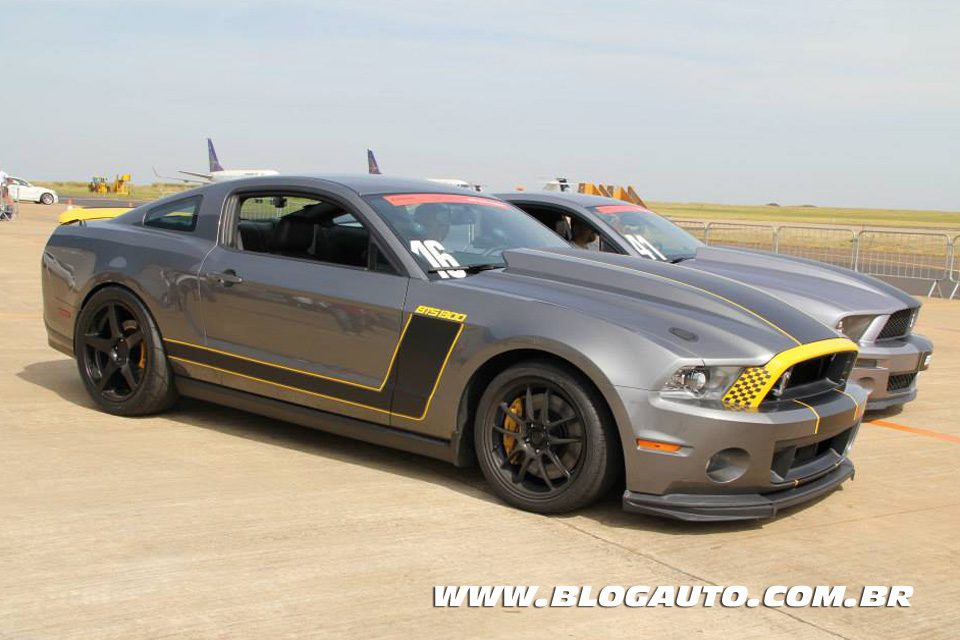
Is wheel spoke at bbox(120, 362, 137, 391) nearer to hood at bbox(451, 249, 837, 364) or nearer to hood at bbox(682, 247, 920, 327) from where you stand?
hood at bbox(451, 249, 837, 364)

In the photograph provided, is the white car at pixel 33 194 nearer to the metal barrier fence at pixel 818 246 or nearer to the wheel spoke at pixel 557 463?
the metal barrier fence at pixel 818 246

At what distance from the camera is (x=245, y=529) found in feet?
14.5

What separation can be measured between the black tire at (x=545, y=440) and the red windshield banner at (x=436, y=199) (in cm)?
133

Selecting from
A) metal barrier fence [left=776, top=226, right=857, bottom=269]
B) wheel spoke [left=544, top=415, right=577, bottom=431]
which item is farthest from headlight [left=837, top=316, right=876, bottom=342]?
metal barrier fence [left=776, top=226, right=857, bottom=269]

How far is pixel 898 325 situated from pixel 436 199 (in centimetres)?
366

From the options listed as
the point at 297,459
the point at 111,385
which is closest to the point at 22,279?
the point at 111,385

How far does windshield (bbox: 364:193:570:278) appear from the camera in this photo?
5.43m

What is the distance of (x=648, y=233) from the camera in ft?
28.8

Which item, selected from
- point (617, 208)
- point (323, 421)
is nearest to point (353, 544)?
point (323, 421)

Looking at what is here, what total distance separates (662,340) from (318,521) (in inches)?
64.9

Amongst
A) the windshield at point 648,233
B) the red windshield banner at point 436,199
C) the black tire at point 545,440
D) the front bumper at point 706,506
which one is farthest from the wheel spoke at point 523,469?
the windshield at point 648,233

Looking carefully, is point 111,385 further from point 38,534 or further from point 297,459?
point 38,534

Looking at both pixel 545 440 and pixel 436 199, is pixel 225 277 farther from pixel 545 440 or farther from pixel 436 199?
pixel 545 440

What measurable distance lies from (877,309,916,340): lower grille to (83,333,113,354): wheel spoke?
505cm
